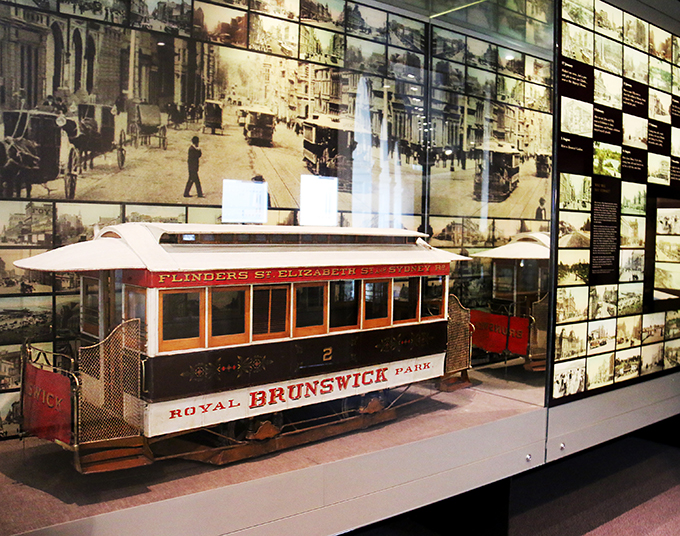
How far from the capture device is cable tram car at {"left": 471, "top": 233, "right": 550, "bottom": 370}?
333 cm

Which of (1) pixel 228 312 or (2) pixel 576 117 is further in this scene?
(2) pixel 576 117

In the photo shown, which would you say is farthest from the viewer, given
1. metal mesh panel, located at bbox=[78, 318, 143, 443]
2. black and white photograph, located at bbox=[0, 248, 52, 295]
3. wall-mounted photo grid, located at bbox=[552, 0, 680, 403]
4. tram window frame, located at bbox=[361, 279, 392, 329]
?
wall-mounted photo grid, located at bbox=[552, 0, 680, 403]

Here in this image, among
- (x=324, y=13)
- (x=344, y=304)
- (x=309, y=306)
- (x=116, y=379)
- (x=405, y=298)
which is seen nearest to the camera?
(x=116, y=379)

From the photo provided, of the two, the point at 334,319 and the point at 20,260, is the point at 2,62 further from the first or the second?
the point at 334,319

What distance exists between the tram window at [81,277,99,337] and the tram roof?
0.16m

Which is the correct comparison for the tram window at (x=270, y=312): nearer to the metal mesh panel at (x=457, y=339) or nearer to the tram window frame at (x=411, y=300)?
the tram window frame at (x=411, y=300)

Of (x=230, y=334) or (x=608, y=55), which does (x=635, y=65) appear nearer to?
(x=608, y=55)

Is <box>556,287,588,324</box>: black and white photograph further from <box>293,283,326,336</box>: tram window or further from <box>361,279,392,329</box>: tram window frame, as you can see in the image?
<box>293,283,326,336</box>: tram window

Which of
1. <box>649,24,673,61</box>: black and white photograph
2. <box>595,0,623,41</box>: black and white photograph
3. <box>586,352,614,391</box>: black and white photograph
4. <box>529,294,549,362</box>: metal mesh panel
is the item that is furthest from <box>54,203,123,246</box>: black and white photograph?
<box>649,24,673,61</box>: black and white photograph

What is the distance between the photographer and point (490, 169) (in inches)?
142

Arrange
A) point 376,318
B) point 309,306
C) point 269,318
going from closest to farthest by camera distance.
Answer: point 269,318, point 309,306, point 376,318

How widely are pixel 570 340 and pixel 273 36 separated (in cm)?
226

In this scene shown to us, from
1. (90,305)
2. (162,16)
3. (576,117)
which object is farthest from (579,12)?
(90,305)

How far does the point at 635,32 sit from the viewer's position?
145 inches
